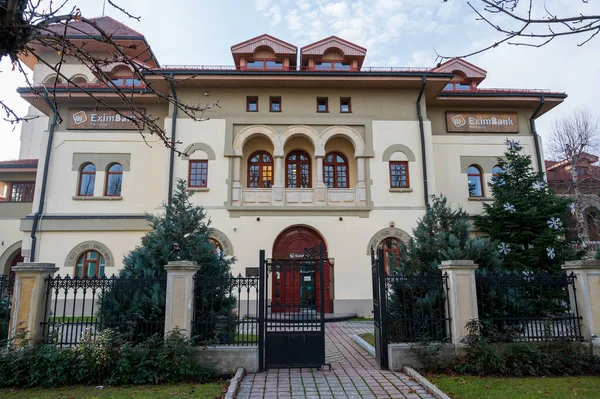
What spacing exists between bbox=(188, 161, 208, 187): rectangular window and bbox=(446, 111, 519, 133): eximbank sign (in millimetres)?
11502

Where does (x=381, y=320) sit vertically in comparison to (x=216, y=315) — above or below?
below

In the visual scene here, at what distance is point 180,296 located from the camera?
7.01 meters

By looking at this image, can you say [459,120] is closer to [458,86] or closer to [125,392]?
[458,86]

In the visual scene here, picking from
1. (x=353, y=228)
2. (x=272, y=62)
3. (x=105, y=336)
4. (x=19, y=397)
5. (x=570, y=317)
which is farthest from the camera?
(x=272, y=62)

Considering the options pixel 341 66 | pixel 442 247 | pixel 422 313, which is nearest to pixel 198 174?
pixel 341 66

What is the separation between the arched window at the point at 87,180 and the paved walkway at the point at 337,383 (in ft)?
45.4

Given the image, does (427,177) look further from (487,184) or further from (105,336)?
(105,336)

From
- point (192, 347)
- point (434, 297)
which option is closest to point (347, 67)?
point (434, 297)

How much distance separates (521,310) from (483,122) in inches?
505

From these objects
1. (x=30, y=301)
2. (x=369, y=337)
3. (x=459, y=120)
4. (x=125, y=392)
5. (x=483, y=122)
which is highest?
(x=459, y=120)

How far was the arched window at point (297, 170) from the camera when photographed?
17797mm

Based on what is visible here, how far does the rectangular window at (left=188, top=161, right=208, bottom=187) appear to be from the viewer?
16609 millimetres

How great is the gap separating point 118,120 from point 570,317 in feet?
58.6

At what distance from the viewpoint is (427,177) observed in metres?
16.6
